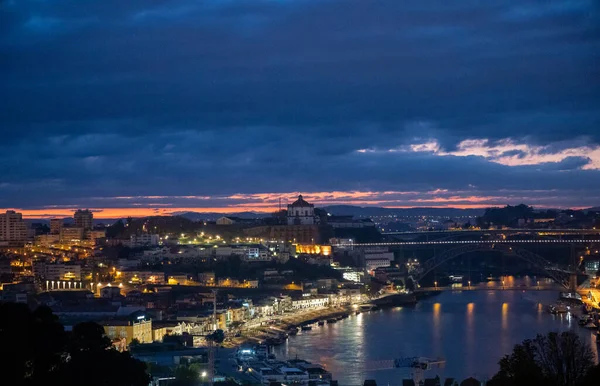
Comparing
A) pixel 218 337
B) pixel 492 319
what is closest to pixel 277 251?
pixel 492 319

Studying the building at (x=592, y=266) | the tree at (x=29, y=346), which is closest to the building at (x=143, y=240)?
the building at (x=592, y=266)

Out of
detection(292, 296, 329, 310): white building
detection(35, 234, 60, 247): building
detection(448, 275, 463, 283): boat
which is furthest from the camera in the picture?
detection(35, 234, 60, 247): building

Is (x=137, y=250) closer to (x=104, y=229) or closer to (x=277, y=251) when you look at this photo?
(x=277, y=251)

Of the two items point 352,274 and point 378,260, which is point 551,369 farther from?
point 378,260

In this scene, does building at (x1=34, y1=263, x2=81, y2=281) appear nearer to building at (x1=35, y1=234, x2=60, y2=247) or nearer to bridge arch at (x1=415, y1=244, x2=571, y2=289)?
building at (x1=35, y1=234, x2=60, y2=247)

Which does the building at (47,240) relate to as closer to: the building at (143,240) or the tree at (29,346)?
the building at (143,240)

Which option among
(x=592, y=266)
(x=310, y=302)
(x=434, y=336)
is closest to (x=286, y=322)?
(x=310, y=302)

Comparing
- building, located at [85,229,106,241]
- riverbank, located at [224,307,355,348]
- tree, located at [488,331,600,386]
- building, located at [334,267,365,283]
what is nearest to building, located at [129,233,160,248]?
building, located at [85,229,106,241]
